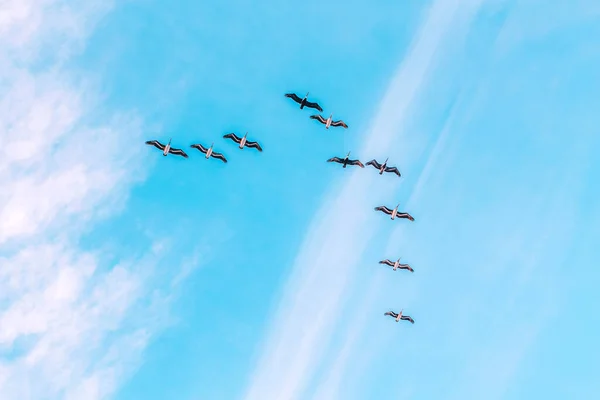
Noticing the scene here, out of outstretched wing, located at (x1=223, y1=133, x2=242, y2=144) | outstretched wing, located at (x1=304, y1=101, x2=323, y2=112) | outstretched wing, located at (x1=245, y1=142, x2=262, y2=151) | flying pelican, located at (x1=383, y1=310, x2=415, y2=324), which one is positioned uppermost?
outstretched wing, located at (x1=304, y1=101, x2=323, y2=112)

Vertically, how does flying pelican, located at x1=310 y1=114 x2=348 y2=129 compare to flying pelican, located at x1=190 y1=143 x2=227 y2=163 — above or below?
above

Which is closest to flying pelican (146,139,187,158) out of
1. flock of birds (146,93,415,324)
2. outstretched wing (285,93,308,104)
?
flock of birds (146,93,415,324)

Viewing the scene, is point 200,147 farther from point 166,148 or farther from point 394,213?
point 394,213

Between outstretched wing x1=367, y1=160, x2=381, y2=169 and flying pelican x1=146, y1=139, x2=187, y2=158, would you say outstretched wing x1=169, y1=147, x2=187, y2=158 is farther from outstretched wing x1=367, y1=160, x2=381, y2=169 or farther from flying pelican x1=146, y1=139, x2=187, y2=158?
outstretched wing x1=367, y1=160, x2=381, y2=169

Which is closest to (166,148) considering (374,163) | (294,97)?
(294,97)

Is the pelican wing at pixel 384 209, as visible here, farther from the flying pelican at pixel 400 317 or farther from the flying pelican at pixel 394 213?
the flying pelican at pixel 400 317

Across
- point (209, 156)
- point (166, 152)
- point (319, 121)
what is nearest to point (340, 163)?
point (319, 121)

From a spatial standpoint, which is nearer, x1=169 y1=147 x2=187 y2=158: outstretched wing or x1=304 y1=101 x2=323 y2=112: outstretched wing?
x1=169 y1=147 x2=187 y2=158: outstretched wing

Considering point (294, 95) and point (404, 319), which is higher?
point (294, 95)

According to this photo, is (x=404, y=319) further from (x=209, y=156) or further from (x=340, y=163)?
(x=209, y=156)

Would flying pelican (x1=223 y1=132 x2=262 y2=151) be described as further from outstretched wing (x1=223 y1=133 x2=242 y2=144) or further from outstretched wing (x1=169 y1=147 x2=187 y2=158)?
outstretched wing (x1=169 y1=147 x2=187 y2=158)

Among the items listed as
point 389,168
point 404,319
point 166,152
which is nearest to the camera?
point 166,152
